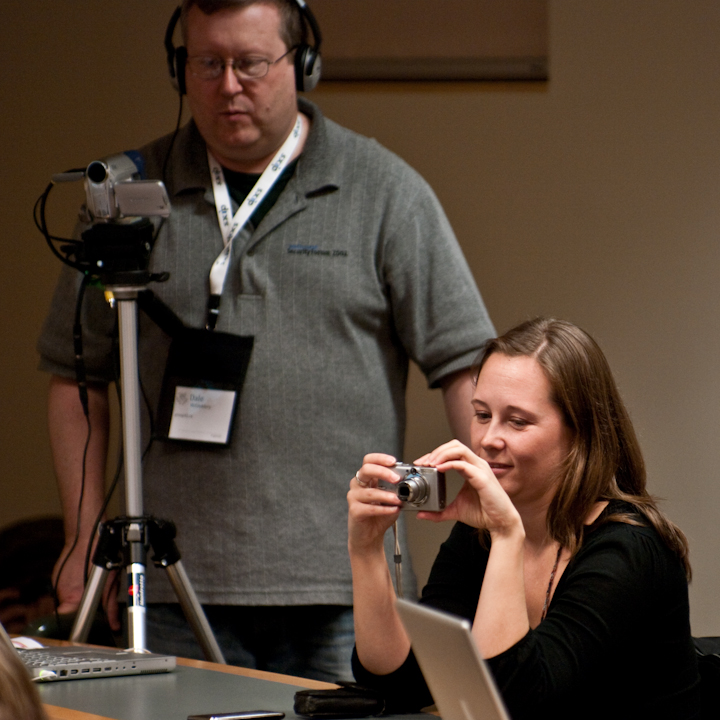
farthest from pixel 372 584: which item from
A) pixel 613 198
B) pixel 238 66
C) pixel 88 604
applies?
pixel 613 198

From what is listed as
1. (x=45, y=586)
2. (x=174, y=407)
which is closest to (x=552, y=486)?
(x=174, y=407)

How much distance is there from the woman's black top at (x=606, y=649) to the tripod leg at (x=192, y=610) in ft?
1.39

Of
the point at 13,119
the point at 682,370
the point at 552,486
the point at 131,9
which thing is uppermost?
the point at 131,9

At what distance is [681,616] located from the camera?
1361 mm

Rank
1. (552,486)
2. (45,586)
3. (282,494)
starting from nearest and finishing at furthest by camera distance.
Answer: (552,486) → (282,494) → (45,586)

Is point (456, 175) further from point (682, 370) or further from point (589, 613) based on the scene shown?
point (589, 613)

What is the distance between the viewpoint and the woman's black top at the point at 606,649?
48.1 inches

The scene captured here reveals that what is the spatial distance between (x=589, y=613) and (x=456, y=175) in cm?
207

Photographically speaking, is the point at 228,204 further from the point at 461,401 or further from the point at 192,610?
the point at 192,610

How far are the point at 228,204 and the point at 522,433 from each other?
862mm

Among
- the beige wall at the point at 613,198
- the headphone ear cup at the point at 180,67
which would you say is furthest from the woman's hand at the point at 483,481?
the beige wall at the point at 613,198

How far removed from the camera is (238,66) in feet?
6.23

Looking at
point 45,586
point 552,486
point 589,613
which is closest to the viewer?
point 589,613

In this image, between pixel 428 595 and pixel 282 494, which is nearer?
pixel 428 595
